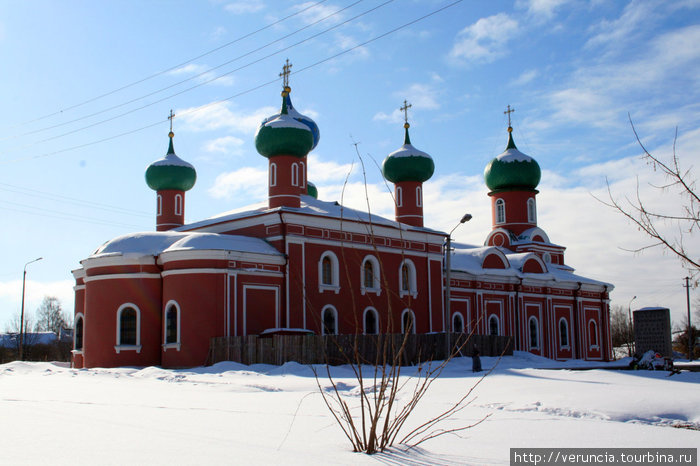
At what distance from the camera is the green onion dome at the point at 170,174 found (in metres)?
29.3

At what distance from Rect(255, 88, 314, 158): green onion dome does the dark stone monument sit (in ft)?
42.4

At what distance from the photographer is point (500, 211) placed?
38250 millimetres

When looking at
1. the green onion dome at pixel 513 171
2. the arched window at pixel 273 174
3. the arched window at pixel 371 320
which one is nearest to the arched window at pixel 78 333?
the arched window at pixel 273 174

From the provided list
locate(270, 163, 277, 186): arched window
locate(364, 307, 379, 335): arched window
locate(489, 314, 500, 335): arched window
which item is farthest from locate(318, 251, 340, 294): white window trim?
locate(489, 314, 500, 335): arched window

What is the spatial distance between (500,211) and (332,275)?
15.0 metres

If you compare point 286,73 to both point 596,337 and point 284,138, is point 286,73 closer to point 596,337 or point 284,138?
point 284,138

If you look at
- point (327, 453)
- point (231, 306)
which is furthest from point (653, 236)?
point (231, 306)

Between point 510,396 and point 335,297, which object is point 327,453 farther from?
point 335,297

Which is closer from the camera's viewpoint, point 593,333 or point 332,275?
point 332,275

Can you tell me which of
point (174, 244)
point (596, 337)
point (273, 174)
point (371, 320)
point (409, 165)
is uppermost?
point (409, 165)

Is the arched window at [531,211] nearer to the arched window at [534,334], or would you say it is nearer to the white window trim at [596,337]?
the arched window at [534,334]

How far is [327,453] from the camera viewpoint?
626 cm

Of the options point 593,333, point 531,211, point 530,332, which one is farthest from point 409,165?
point 593,333

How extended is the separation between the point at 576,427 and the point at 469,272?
79.2 ft
